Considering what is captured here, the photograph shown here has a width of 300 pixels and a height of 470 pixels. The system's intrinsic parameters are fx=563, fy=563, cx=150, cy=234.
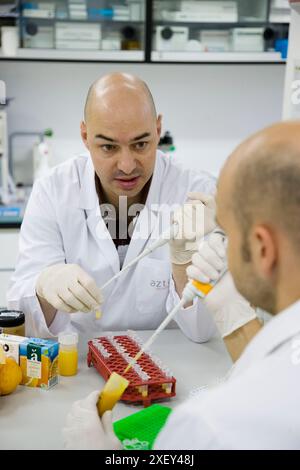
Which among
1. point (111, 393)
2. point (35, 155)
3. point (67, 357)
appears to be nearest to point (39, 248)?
point (67, 357)

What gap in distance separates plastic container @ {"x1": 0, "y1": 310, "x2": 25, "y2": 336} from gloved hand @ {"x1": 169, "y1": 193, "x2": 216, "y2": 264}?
461 mm

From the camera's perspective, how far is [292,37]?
1684 mm

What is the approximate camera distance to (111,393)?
45.3 inches

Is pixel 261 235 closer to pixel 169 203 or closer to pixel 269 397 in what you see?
A: pixel 269 397

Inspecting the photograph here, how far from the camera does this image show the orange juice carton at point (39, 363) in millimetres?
1308

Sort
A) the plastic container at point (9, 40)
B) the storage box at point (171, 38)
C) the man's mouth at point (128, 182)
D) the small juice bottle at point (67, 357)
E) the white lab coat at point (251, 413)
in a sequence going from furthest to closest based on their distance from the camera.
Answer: the storage box at point (171, 38)
the plastic container at point (9, 40)
the man's mouth at point (128, 182)
the small juice bottle at point (67, 357)
the white lab coat at point (251, 413)

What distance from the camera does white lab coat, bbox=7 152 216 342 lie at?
1.77 metres

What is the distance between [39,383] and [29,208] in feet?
2.38

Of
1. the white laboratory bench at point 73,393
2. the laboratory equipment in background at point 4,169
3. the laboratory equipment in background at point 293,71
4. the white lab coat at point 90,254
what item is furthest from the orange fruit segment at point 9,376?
the laboratory equipment in background at point 4,169

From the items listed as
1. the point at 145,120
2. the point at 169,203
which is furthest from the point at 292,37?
the point at 169,203

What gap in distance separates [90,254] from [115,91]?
0.52 metres

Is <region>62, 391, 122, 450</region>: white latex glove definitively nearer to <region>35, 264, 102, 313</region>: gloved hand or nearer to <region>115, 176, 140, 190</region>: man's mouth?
<region>35, 264, 102, 313</region>: gloved hand

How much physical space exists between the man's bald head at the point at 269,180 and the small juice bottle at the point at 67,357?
68 centimetres

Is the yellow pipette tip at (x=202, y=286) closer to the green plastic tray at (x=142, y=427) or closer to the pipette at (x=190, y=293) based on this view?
the pipette at (x=190, y=293)
